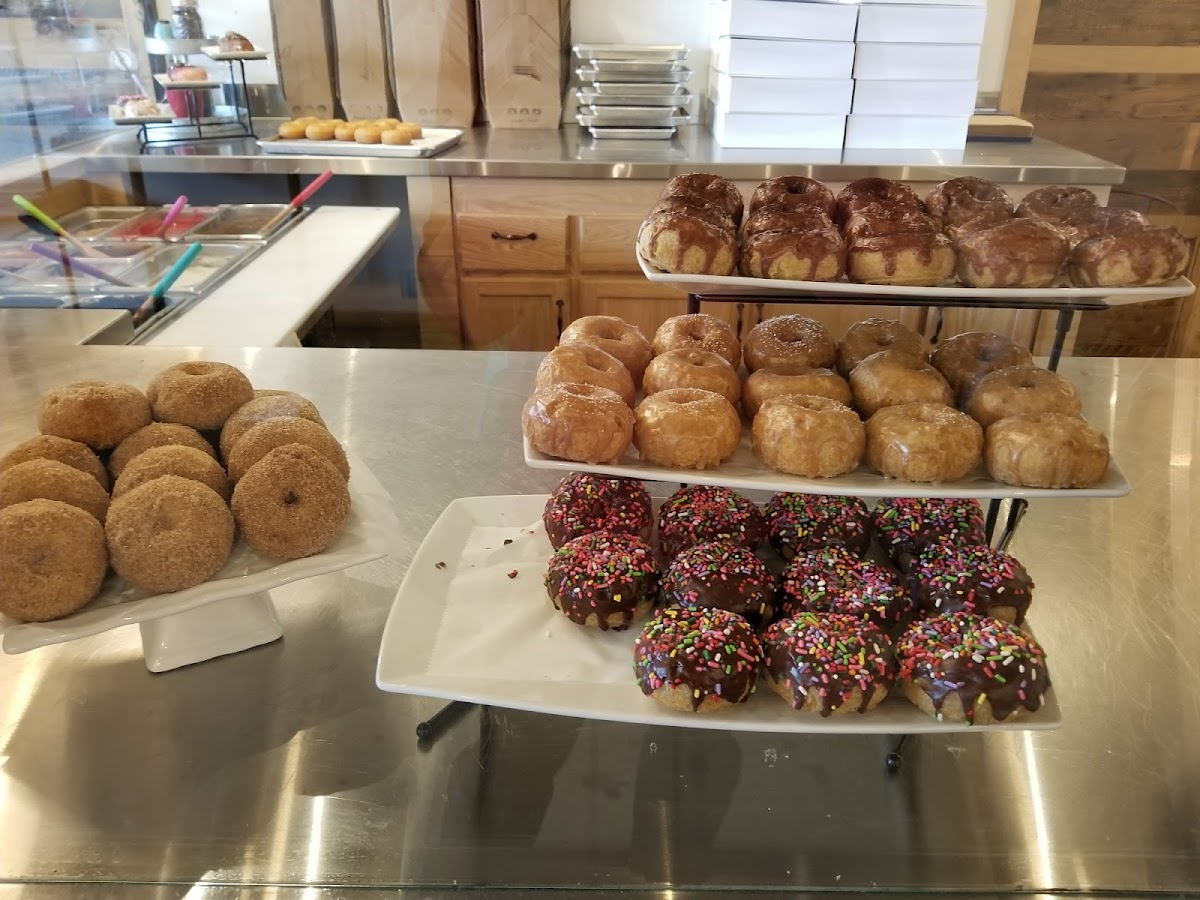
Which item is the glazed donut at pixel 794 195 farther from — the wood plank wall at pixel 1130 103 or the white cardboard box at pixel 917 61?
the white cardboard box at pixel 917 61

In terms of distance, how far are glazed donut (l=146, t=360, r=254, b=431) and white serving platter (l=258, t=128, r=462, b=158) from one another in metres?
1.86

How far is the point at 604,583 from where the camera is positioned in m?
0.89

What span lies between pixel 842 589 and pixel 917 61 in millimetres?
2315

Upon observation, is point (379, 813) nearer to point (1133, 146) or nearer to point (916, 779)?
point (916, 779)

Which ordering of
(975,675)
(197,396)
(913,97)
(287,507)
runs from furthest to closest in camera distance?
(913,97) < (197,396) < (287,507) < (975,675)

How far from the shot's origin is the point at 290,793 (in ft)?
2.71

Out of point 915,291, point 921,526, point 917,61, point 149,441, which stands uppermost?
point 917,61

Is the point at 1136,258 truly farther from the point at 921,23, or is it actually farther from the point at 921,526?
the point at 921,23

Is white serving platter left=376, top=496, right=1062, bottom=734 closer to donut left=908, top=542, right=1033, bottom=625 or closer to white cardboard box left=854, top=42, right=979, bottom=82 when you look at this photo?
donut left=908, top=542, right=1033, bottom=625

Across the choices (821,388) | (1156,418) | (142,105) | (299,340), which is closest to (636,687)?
(821,388)

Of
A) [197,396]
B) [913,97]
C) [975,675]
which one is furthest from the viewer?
[913,97]

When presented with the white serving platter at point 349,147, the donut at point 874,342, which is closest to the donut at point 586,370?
the donut at point 874,342

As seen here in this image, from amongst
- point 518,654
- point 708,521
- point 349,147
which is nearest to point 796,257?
point 708,521

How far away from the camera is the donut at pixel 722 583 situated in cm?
88
